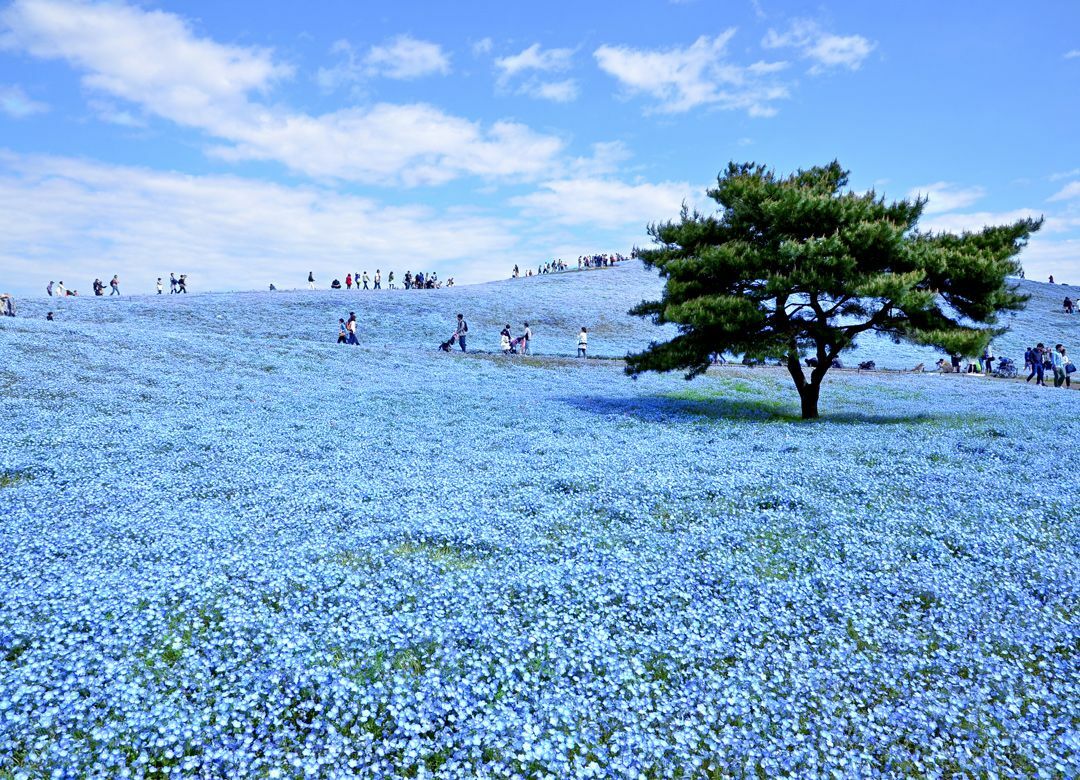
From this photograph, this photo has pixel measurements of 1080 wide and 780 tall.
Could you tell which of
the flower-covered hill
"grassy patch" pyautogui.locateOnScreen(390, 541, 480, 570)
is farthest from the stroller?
"grassy patch" pyautogui.locateOnScreen(390, 541, 480, 570)

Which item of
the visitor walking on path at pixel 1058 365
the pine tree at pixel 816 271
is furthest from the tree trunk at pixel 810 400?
the visitor walking on path at pixel 1058 365

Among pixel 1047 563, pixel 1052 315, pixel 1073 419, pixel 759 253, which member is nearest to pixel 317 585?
pixel 1047 563

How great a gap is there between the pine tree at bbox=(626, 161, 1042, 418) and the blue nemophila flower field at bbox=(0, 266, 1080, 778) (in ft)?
14.6

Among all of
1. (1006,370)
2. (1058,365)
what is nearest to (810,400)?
(1058,365)

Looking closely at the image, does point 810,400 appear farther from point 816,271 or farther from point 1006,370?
point 1006,370

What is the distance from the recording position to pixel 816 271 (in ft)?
62.6

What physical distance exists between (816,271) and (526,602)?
15.5 metres

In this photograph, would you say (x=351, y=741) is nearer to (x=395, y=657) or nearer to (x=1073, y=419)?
(x=395, y=657)

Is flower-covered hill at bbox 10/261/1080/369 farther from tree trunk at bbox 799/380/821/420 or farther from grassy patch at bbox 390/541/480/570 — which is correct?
grassy patch at bbox 390/541/480/570

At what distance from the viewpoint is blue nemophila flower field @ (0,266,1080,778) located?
207 inches

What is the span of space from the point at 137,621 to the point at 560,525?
18.4ft

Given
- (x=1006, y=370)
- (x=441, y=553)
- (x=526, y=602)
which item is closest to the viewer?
(x=526, y=602)

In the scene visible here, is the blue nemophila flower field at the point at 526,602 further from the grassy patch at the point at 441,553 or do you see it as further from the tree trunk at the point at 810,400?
the tree trunk at the point at 810,400

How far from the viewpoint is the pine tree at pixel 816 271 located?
62.4ft
